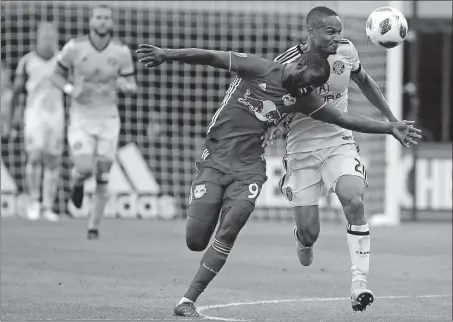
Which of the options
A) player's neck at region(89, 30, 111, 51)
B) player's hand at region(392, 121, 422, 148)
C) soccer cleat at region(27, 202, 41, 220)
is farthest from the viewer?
soccer cleat at region(27, 202, 41, 220)

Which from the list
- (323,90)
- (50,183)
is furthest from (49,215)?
(323,90)

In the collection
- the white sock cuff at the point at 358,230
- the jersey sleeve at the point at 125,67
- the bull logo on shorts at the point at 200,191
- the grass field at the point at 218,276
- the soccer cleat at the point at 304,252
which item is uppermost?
the jersey sleeve at the point at 125,67

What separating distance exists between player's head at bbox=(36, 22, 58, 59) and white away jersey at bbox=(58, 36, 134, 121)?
270 centimetres

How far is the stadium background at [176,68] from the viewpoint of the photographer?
61.7 feet

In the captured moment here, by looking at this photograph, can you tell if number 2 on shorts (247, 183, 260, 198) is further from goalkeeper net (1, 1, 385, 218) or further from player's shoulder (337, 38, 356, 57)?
goalkeeper net (1, 1, 385, 218)

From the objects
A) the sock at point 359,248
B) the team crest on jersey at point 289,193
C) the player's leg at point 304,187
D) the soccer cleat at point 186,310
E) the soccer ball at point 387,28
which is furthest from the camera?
the team crest on jersey at point 289,193

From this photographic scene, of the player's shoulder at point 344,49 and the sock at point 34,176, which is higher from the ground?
the player's shoulder at point 344,49

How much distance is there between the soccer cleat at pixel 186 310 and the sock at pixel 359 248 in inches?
48.5

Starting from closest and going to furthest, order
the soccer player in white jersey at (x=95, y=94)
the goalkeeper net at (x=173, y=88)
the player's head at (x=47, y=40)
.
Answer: the soccer player in white jersey at (x=95, y=94)
the player's head at (x=47, y=40)
the goalkeeper net at (x=173, y=88)

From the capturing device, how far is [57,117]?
17.2 metres

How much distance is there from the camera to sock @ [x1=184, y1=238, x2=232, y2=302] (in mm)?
7906

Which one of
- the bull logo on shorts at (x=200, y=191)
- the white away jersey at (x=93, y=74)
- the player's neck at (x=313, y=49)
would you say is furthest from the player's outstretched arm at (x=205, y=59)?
the white away jersey at (x=93, y=74)

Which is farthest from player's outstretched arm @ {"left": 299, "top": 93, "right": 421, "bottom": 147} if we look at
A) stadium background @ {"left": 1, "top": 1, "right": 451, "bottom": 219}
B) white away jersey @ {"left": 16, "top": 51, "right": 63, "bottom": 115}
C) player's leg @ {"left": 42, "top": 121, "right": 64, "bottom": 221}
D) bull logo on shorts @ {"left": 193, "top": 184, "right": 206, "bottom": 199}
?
stadium background @ {"left": 1, "top": 1, "right": 451, "bottom": 219}

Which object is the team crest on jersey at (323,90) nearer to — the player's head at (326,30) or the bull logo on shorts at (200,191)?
the player's head at (326,30)
